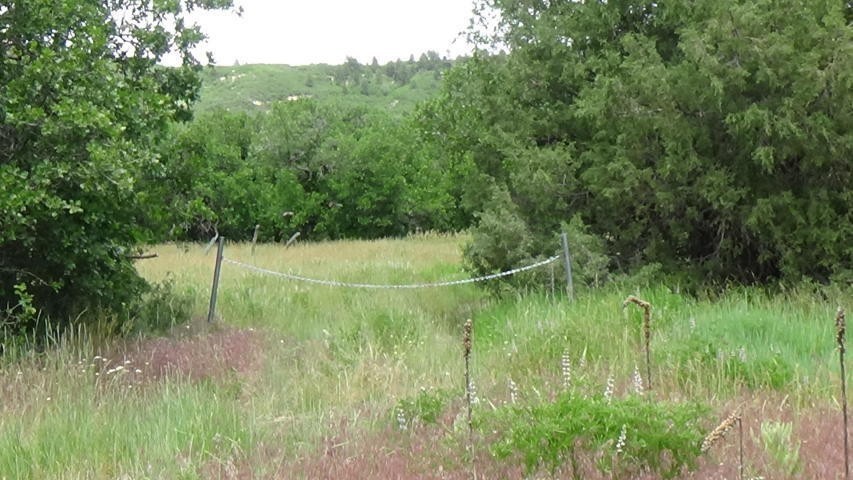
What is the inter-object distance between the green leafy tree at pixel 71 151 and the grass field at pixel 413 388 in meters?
1.02

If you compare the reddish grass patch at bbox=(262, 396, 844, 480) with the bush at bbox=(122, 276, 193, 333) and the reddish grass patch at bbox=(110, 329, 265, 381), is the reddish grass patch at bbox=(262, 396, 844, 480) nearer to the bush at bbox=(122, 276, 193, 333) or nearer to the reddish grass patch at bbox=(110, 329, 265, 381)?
the reddish grass patch at bbox=(110, 329, 265, 381)

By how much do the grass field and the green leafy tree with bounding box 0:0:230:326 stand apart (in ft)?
3.35

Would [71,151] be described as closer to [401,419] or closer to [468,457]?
[401,419]

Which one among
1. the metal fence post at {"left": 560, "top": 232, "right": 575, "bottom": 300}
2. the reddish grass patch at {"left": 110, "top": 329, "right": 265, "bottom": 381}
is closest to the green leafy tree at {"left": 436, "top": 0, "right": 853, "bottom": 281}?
the metal fence post at {"left": 560, "top": 232, "right": 575, "bottom": 300}

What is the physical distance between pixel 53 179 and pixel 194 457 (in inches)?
167

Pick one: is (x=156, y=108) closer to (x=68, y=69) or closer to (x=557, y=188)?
(x=68, y=69)

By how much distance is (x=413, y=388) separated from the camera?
609cm

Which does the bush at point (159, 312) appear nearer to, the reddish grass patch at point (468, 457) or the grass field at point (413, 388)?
the grass field at point (413, 388)

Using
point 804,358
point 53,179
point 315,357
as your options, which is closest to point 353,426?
point 315,357

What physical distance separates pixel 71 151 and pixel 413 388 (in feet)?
13.6

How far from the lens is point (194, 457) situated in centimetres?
460

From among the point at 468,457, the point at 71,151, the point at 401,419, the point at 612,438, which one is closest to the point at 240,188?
the point at 71,151

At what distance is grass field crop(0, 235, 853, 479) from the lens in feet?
13.6

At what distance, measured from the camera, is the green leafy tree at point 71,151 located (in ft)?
24.0
